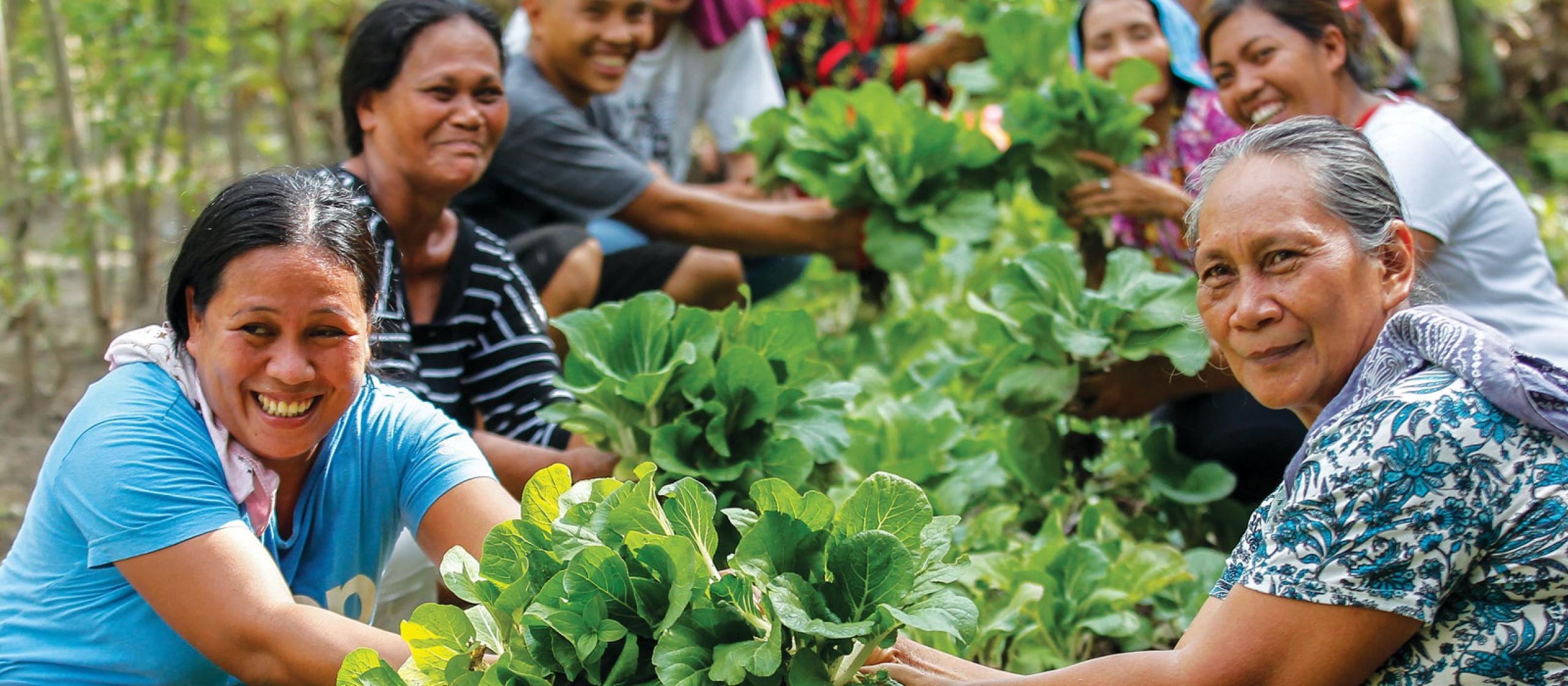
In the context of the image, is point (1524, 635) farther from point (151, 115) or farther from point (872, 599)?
point (151, 115)

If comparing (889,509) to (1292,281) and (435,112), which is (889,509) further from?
(435,112)

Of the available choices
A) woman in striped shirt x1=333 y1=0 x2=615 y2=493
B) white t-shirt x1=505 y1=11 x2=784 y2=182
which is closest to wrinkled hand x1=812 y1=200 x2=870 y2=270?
white t-shirt x1=505 y1=11 x2=784 y2=182

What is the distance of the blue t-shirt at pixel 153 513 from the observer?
1.95m

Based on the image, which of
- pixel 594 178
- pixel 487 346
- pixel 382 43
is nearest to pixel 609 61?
pixel 594 178

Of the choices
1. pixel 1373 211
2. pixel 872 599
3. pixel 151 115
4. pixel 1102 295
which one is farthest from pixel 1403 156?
pixel 151 115

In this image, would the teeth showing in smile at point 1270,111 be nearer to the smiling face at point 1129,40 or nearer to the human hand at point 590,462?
the smiling face at point 1129,40

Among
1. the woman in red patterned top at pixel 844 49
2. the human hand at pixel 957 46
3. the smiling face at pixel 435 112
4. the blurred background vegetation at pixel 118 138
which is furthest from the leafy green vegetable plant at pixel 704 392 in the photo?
the human hand at pixel 957 46

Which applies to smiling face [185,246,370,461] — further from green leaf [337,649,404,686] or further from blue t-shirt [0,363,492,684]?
green leaf [337,649,404,686]

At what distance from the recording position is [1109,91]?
3.28m

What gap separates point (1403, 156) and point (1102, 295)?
65 cm

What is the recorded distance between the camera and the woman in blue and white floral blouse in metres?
1.55

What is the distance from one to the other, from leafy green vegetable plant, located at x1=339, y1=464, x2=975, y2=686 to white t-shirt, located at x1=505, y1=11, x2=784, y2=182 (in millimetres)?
2695

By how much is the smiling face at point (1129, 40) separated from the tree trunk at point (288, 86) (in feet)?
9.94

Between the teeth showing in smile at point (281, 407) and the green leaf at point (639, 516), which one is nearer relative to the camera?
the green leaf at point (639, 516)
